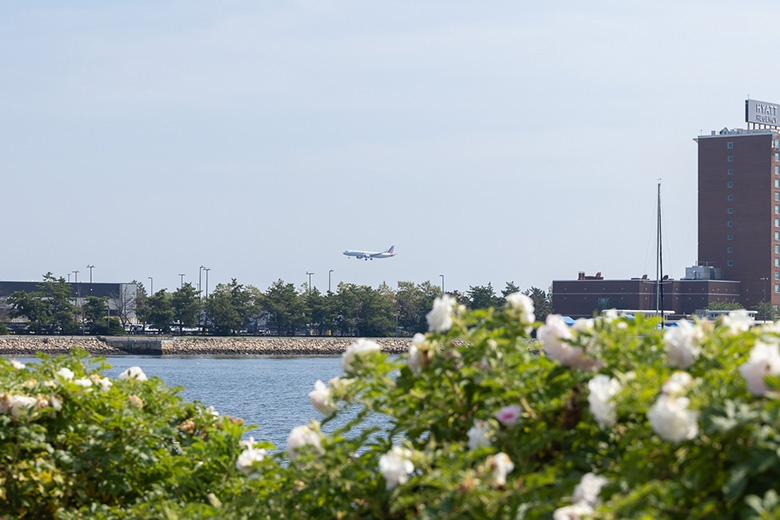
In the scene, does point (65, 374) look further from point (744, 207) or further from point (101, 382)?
point (744, 207)

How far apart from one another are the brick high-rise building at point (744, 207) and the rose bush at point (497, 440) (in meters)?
119

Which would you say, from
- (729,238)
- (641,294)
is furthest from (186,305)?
(729,238)

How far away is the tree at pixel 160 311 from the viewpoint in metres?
126

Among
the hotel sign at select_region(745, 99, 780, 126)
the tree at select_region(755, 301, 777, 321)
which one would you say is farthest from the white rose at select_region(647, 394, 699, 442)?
the hotel sign at select_region(745, 99, 780, 126)

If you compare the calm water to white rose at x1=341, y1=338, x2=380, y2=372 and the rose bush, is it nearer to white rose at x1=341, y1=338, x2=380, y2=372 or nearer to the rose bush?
the rose bush

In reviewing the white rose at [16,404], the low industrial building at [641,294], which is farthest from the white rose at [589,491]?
the low industrial building at [641,294]

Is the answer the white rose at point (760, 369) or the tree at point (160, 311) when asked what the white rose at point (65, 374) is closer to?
the white rose at point (760, 369)

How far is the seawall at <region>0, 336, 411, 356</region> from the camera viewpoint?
350 ft

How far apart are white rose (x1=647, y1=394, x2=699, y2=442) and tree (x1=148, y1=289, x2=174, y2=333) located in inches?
4906

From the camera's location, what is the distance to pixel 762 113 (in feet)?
440

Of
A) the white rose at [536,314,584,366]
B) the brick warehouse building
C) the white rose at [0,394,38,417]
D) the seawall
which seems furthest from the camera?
the brick warehouse building

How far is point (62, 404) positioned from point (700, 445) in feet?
15.2

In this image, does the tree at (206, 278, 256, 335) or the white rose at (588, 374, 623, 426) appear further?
the tree at (206, 278, 256, 335)

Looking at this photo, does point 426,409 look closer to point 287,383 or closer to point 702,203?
point 287,383
